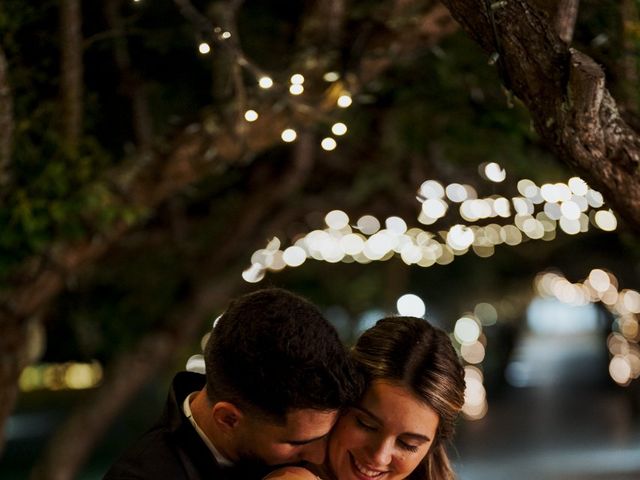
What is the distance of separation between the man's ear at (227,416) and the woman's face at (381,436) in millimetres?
523

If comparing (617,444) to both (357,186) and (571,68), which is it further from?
(571,68)

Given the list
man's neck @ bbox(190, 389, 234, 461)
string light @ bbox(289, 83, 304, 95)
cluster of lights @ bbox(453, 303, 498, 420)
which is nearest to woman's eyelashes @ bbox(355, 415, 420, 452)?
man's neck @ bbox(190, 389, 234, 461)

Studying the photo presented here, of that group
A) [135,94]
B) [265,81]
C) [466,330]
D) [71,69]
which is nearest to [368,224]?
[135,94]

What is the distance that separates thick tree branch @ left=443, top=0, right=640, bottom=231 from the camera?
Answer: 316 cm

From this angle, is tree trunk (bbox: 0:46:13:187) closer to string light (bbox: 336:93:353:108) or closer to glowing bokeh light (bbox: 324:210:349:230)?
string light (bbox: 336:93:353:108)

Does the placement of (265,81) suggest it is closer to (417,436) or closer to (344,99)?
(344,99)

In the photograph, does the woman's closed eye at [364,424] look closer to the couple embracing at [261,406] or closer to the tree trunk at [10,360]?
the couple embracing at [261,406]

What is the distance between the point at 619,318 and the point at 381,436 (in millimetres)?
19886

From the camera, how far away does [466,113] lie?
788 centimetres

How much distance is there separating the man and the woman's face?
0.33 m

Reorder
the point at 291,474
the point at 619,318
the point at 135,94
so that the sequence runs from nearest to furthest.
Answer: the point at 291,474
the point at 135,94
the point at 619,318

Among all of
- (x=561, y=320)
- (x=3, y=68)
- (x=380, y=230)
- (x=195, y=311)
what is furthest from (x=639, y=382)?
(x=561, y=320)

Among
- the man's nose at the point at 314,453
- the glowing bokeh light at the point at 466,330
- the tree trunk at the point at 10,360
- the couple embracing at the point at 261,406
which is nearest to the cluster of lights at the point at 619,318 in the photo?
the glowing bokeh light at the point at 466,330

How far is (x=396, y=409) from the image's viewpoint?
9.84 feet
